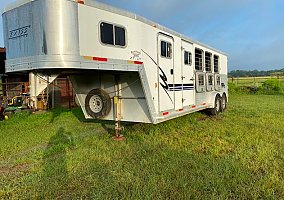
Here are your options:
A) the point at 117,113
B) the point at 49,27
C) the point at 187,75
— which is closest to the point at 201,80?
the point at 187,75

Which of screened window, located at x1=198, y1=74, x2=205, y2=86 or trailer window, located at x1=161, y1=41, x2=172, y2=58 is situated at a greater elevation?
trailer window, located at x1=161, y1=41, x2=172, y2=58

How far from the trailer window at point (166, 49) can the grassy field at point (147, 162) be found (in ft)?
6.84

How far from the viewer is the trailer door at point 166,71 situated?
252 inches

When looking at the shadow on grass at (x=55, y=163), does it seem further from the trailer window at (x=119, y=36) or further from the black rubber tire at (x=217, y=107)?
the black rubber tire at (x=217, y=107)

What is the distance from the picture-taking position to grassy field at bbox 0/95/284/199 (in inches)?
142

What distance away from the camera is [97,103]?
681 centimetres

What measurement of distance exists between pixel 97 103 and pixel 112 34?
2273mm

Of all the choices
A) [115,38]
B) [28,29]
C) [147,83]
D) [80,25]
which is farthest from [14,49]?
[147,83]

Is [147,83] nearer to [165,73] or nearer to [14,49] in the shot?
[165,73]

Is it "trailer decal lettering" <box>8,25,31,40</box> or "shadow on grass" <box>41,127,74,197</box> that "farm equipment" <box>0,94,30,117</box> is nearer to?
"shadow on grass" <box>41,127,74,197</box>

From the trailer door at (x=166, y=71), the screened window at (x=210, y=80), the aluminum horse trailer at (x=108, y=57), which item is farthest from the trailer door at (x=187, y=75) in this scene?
the screened window at (x=210, y=80)

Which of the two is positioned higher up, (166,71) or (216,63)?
(216,63)

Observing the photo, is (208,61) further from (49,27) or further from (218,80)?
(49,27)

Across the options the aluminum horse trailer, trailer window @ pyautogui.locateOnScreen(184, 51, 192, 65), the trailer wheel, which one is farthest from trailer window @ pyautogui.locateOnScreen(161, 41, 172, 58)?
the trailer wheel
